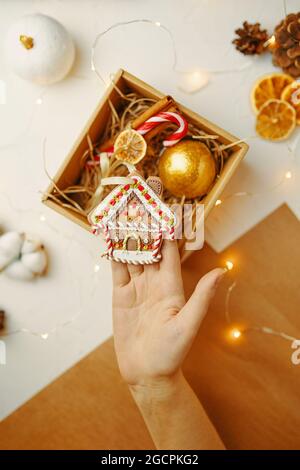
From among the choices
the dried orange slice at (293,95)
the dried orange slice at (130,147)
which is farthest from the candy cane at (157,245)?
the dried orange slice at (293,95)

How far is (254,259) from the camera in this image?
106 cm

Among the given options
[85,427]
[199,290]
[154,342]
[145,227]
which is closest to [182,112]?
[145,227]

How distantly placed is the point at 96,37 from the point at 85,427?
1.00 metres

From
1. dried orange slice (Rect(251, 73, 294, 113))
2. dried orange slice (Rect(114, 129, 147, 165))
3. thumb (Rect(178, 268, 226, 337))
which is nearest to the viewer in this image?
thumb (Rect(178, 268, 226, 337))

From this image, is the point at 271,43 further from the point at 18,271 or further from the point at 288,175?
the point at 18,271

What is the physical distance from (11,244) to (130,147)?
1.22 feet

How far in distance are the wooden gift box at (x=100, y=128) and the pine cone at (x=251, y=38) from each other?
0.81 feet

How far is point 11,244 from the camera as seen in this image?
1.02 metres

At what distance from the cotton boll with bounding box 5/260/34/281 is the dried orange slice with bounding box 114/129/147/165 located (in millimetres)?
368

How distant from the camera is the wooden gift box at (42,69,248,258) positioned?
2.88ft

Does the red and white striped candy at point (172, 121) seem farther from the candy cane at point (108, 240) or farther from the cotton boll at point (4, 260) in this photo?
the cotton boll at point (4, 260)

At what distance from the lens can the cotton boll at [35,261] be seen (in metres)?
1.03

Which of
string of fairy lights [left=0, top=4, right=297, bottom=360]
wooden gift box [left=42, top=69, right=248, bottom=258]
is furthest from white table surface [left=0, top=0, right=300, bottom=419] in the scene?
wooden gift box [left=42, top=69, right=248, bottom=258]

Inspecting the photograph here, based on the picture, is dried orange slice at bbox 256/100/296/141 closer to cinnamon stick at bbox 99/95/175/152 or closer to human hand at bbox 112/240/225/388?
cinnamon stick at bbox 99/95/175/152
